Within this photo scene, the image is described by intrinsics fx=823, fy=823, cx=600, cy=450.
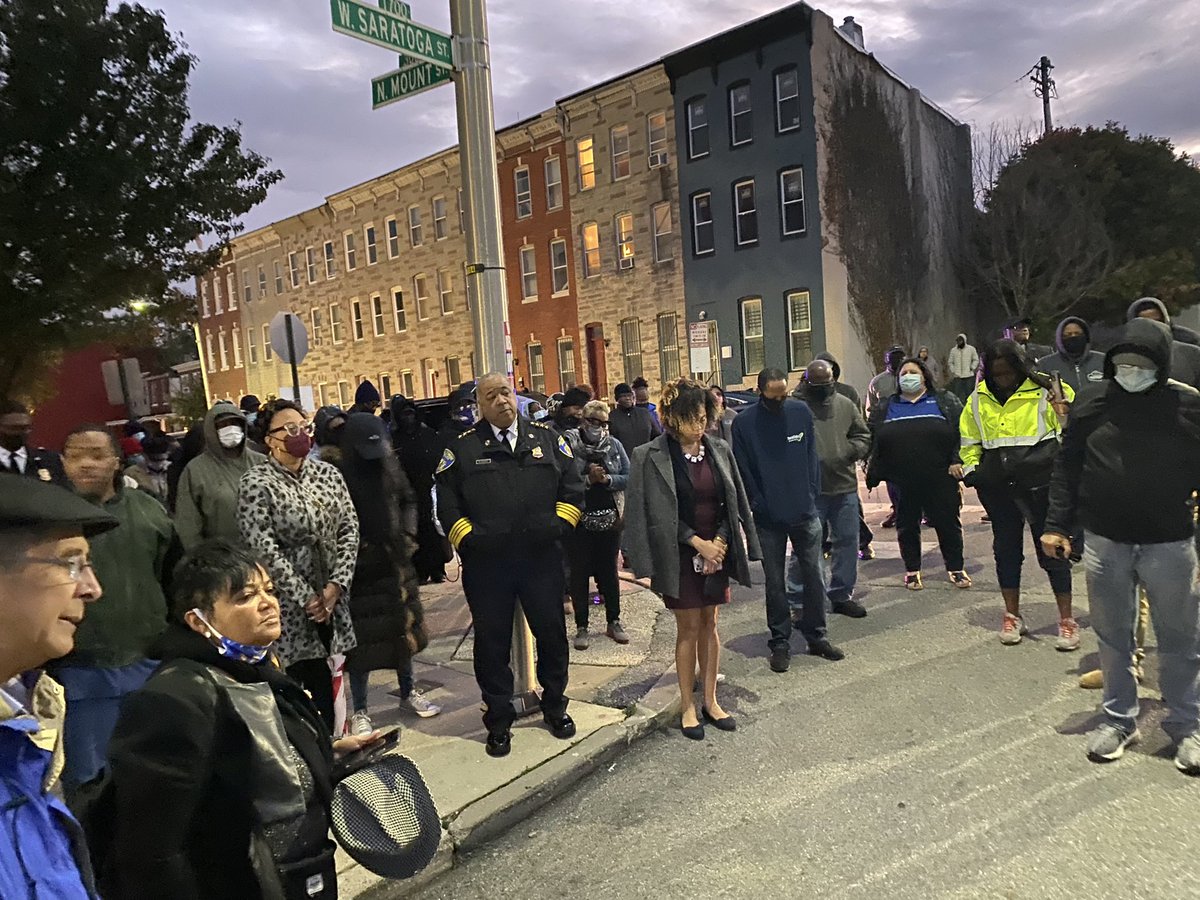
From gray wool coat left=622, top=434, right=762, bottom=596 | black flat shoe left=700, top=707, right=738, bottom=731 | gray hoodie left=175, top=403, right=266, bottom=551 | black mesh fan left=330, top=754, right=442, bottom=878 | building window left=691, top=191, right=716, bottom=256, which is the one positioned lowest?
black flat shoe left=700, top=707, right=738, bottom=731

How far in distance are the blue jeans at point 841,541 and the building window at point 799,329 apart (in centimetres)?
1665

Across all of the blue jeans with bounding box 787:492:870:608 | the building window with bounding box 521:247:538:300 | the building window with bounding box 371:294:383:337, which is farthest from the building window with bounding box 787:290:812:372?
the building window with bounding box 371:294:383:337

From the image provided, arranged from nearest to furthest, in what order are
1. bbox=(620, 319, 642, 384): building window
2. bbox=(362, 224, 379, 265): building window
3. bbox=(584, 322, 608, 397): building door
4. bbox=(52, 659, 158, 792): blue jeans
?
bbox=(52, 659, 158, 792): blue jeans → bbox=(620, 319, 642, 384): building window → bbox=(584, 322, 608, 397): building door → bbox=(362, 224, 379, 265): building window

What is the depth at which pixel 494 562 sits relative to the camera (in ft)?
14.8

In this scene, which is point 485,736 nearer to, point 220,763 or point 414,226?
point 220,763

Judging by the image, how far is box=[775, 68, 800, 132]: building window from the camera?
74.0ft

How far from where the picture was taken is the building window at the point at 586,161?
27062mm

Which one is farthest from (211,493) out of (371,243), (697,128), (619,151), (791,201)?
(371,243)

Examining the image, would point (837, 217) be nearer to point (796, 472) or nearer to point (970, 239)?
point (970, 239)

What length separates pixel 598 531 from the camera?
262 inches

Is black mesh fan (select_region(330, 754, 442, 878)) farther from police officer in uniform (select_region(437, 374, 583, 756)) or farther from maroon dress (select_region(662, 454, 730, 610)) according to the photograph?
maroon dress (select_region(662, 454, 730, 610))

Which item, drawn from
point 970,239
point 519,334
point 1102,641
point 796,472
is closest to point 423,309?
point 519,334

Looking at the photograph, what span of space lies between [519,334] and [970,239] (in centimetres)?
1569

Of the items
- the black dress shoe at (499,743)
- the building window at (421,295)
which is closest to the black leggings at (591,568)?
the black dress shoe at (499,743)
